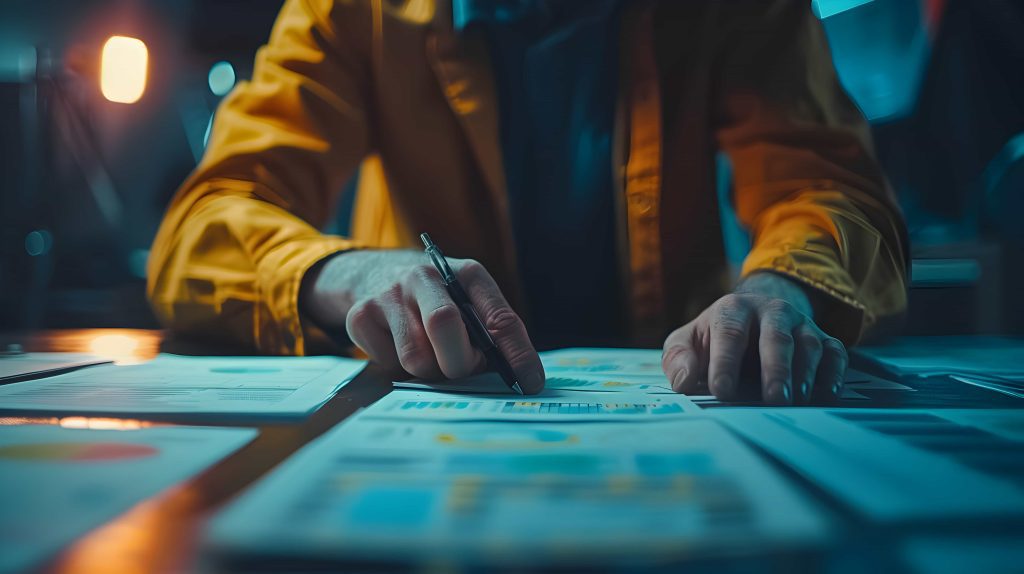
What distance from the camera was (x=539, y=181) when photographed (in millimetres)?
804

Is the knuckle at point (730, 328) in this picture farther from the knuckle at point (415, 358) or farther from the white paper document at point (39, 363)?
the white paper document at point (39, 363)

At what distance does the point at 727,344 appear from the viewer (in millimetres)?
376

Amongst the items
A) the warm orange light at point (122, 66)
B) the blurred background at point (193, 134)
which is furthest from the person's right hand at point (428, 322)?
the warm orange light at point (122, 66)

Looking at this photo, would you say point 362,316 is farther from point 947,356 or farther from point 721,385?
point 947,356

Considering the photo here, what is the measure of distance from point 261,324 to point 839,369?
46 cm

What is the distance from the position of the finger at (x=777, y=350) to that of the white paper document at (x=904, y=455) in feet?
0.07

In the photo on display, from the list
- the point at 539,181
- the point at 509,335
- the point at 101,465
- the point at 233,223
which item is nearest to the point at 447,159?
the point at 539,181

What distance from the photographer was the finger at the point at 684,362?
0.38m

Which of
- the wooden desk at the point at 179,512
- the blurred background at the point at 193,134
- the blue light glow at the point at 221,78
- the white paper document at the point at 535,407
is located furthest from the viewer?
the blue light glow at the point at 221,78

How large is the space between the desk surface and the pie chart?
39mm

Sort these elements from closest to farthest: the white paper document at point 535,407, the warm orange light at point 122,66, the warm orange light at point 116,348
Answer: the white paper document at point 535,407 < the warm orange light at point 116,348 < the warm orange light at point 122,66

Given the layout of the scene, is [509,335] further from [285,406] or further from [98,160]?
[98,160]

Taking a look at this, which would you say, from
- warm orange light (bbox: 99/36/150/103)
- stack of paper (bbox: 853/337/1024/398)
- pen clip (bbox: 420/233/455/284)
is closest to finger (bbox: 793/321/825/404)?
stack of paper (bbox: 853/337/1024/398)

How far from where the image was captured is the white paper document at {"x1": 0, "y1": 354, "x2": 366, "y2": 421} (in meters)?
0.32
